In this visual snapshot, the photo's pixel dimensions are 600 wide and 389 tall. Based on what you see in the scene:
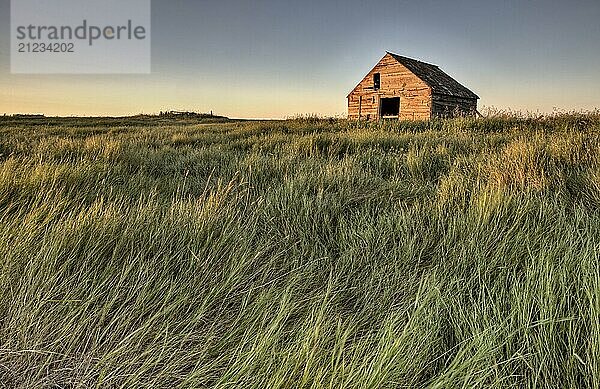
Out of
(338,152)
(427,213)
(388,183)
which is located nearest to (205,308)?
(427,213)

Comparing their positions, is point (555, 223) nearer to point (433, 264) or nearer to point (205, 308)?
A: point (433, 264)

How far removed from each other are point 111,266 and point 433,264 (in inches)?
62.1

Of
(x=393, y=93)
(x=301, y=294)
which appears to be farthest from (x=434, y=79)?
(x=301, y=294)

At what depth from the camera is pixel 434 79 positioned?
23875mm

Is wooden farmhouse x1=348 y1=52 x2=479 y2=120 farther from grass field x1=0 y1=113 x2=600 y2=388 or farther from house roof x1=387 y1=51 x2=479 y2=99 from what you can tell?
grass field x1=0 y1=113 x2=600 y2=388

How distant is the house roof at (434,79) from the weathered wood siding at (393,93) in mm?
338

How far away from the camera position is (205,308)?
1.53 metres

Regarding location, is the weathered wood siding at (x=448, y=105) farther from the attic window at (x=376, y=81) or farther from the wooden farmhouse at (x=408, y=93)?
the attic window at (x=376, y=81)

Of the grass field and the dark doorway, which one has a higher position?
the dark doorway

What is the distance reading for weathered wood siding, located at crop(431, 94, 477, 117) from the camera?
22298 mm

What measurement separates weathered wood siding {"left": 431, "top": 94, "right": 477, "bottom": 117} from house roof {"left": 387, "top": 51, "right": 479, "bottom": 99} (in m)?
0.28

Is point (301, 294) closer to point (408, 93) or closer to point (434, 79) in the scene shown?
point (408, 93)

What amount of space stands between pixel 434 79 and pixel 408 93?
6.67ft

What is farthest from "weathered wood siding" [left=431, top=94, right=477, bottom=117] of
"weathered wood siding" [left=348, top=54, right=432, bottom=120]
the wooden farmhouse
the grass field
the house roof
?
the grass field
